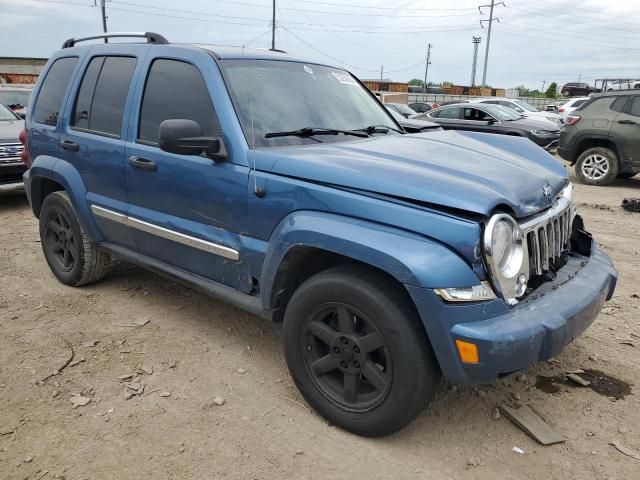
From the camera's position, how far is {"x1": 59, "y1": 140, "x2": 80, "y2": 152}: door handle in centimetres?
398

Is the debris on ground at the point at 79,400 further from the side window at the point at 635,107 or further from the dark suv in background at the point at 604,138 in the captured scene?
the side window at the point at 635,107

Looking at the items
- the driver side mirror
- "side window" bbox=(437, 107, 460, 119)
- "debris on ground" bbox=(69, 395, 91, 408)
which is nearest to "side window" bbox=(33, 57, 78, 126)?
the driver side mirror

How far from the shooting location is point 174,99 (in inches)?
131

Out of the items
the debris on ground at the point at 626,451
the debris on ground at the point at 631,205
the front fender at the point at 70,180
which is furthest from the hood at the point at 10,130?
the debris on ground at the point at 631,205

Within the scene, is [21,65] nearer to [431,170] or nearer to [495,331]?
[431,170]

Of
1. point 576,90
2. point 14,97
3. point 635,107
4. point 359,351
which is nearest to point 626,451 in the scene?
point 359,351

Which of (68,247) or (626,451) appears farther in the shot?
(68,247)

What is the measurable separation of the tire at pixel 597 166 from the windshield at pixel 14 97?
11353 millimetres

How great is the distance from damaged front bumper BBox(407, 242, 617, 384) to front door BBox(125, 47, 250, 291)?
48.9 inches

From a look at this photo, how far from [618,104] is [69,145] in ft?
30.3

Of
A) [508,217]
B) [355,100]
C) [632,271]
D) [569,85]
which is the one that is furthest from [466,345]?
[569,85]

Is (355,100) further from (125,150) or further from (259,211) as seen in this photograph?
(125,150)

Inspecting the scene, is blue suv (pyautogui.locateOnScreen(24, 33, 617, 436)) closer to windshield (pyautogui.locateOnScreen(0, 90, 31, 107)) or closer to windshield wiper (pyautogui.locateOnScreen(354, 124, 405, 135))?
windshield wiper (pyautogui.locateOnScreen(354, 124, 405, 135))

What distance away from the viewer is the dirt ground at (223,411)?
2.48 m
